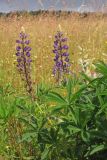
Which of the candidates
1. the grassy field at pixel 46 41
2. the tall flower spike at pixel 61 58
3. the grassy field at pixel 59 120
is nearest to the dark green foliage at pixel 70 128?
the grassy field at pixel 59 120

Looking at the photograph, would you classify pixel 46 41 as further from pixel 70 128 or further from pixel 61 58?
pixel 70 128

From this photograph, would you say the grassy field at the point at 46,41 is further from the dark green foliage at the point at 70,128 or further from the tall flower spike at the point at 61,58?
the dark green foliage at the point at 70,128

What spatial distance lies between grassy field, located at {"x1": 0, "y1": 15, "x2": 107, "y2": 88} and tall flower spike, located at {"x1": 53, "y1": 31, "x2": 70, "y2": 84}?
54 cm

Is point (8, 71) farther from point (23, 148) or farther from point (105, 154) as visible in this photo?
point (105, 154)

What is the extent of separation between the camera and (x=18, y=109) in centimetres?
257

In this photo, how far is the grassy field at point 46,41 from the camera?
4934 mm

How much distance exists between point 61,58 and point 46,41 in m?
3.90

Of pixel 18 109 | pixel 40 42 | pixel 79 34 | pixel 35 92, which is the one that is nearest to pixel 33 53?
pixel 40 42

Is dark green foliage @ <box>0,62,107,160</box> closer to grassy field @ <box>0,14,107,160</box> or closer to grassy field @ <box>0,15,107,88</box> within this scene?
grassy field @ <box>0,14,107,160</box>

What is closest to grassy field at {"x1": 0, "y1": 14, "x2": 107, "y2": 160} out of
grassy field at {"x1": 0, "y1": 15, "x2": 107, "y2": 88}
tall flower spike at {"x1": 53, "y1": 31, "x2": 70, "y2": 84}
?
tall flower spike at {"x1": 53, "y1": 31, "x2": 70, "y2": 84}

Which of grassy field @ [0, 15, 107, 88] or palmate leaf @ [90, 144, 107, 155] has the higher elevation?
grassy field @ [0, 15, 107, 88]

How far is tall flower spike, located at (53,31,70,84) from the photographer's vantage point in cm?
322

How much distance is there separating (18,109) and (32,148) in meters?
0.31

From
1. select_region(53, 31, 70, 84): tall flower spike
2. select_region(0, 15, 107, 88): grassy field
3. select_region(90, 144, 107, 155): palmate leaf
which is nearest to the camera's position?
select_region(90, 144, 107, 155): palmate leaf
